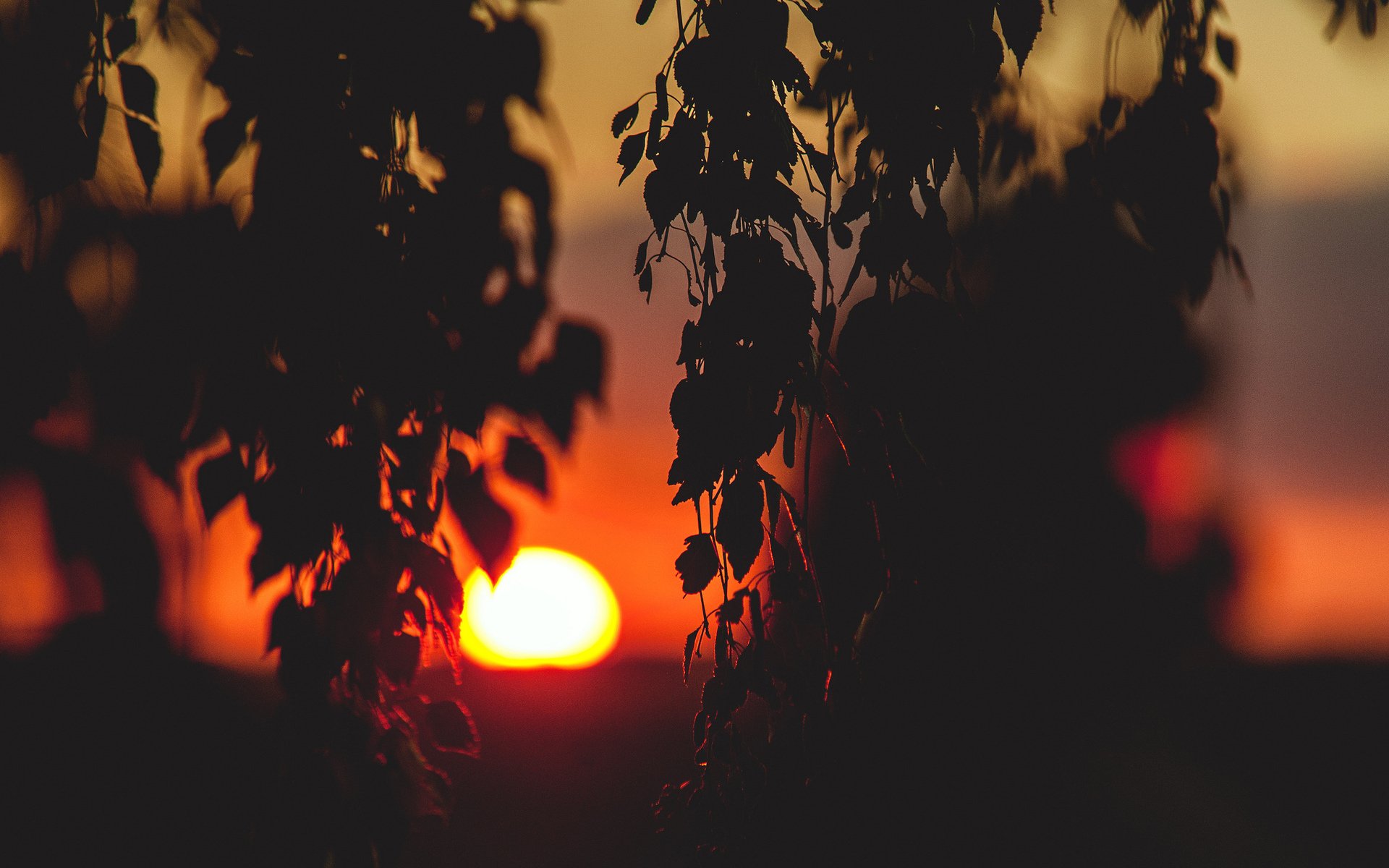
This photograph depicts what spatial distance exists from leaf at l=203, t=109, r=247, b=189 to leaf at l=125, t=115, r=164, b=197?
0.04 metres

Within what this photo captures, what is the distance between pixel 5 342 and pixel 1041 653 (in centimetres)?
393

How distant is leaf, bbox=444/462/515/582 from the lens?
871mm

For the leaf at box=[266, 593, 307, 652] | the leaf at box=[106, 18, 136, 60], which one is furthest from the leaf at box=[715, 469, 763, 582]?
the leaf at box=[106, 18, 136, 60]

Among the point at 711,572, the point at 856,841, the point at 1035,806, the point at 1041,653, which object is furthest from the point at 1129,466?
the point at 711,572

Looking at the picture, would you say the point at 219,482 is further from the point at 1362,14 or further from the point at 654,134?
the point at 1362,14

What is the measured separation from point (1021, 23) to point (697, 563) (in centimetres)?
51

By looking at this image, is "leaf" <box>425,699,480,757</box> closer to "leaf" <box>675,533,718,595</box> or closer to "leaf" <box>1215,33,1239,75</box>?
"leaf" <box>675,533,718,595</box>

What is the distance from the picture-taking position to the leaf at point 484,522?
87 centimetres

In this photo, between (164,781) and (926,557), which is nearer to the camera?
(926,557)

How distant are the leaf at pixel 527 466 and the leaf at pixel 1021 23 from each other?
0.52 meters

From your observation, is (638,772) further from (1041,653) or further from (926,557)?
(926,557)

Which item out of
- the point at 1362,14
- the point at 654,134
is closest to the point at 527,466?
the point at 654,134

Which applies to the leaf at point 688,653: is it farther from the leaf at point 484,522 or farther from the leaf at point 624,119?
the leaf at point 624,119

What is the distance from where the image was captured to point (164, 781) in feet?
3.41
